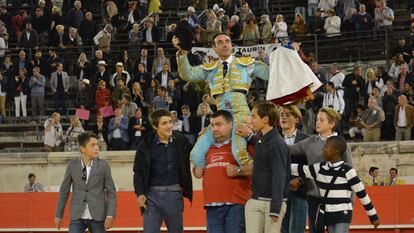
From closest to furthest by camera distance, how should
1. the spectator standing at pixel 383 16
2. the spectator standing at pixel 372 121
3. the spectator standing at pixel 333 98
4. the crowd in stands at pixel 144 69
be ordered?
the spectator standing at pixel 372 121
the spectator standing at pixel 333 98
the crowd in stands at pixel 144 69
the spectator standing at pixel 383 16

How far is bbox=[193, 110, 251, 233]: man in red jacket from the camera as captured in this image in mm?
11960

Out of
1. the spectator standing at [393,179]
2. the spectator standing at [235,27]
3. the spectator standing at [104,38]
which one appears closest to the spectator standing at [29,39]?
the spectator standing at [104,38]

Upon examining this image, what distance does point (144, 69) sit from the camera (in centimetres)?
2577

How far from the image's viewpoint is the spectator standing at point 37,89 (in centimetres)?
2631

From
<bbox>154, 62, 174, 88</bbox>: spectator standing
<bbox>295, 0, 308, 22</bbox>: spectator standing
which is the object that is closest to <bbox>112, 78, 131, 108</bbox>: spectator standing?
<bbox>154, 62, 174, 88</bbox>: spectator standing

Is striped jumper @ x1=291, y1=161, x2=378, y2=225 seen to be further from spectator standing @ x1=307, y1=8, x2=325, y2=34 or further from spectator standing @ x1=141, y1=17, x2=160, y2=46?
spectator standing @ x1=141, y1=17, x2=160, y2=46

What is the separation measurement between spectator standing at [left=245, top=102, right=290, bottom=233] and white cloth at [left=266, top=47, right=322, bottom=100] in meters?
1.17

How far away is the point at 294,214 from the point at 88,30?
54.2 feet

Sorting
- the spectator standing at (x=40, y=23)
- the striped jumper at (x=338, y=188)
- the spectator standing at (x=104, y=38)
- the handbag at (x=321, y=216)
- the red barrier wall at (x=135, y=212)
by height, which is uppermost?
the spectator standing at (x=40, y=23)

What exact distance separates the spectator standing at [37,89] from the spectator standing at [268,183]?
596 inches

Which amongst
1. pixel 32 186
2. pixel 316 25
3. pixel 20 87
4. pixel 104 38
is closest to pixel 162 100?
pixel 32 186

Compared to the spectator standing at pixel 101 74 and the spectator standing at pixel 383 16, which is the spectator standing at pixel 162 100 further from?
the spectator standing at pixel 383 16

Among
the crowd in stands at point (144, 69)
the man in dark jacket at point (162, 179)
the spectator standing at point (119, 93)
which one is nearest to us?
the man in dark jacket at point (162, 179)

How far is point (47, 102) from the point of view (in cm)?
2700
